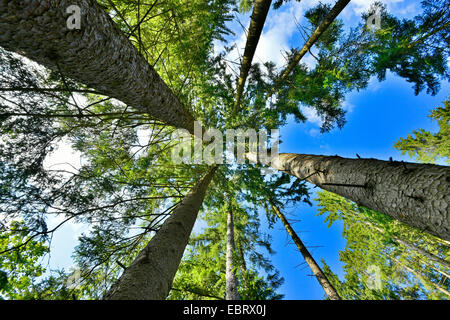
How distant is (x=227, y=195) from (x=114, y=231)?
11.6 feet

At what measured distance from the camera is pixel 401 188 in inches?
56.4

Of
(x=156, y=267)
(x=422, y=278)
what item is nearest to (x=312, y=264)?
(x=156, y=267)

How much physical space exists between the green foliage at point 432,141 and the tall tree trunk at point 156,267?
19.8 feet

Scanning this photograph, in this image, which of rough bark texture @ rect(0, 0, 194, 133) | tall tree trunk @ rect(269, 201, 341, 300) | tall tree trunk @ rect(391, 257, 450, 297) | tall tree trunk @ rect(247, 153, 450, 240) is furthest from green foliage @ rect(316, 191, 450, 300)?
rough bark texture @ rect(0, 0, 194, 133)

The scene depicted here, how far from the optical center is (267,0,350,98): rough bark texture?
10.9ft

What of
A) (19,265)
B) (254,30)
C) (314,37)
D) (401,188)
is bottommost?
(19,265)

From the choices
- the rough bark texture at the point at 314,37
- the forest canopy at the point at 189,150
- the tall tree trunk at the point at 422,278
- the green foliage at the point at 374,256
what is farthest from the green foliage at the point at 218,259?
the tall tree trunk at the point at 422,278

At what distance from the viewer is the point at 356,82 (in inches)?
148

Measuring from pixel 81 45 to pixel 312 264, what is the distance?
18.4 ft

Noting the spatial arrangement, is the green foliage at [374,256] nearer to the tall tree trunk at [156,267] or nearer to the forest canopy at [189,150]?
the forest canopy at [189,150]

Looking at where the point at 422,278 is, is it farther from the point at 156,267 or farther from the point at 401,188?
the point at 156,267

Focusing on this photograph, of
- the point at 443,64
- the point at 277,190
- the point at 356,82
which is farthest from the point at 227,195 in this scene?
the point at 443,64

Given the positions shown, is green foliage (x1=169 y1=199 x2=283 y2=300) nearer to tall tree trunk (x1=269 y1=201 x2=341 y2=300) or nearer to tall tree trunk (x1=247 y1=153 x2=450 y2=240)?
tall tree trunk (x1=269 y1=201 x2=341 y2=300)
